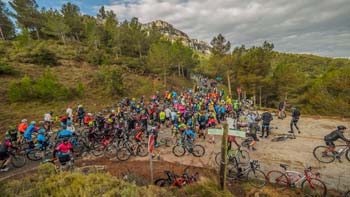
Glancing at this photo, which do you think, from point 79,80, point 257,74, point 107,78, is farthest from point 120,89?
point 257,74

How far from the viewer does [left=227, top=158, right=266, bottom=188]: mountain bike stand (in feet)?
20.4

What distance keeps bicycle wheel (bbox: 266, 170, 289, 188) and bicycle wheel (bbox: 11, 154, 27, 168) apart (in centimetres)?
1148

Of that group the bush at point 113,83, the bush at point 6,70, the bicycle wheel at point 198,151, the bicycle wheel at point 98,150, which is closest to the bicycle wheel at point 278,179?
the bicycle wheel at point 198,151

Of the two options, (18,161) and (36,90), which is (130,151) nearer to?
(18,161)

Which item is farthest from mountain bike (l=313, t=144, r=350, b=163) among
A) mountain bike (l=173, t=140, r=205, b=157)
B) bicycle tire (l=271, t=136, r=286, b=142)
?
mountain bike (l=173, t=140, r=205, b=157)

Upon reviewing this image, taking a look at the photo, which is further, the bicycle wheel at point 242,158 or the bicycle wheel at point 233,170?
the bicycle wheel at point 242,158

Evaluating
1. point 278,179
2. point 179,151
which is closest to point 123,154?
point 179,151

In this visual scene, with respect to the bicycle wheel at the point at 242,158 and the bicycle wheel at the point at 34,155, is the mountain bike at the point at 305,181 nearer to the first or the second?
the bicycle wheel at the point at 242,158

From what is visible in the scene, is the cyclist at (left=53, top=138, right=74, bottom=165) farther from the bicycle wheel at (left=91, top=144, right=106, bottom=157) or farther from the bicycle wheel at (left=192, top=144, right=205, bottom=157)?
the bicycle wheel at (left=192, top=144, right=205, bottom=157)

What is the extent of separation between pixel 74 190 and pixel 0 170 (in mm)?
6128

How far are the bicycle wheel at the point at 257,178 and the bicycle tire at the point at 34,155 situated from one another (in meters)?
10.6

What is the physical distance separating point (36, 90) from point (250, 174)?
72.1ft

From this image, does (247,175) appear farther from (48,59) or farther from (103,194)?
(48,59)

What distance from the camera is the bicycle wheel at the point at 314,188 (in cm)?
545
